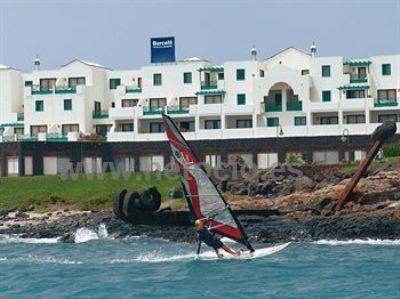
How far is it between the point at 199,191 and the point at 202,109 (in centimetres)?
5467

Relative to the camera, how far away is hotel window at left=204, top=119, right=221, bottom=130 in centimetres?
9419

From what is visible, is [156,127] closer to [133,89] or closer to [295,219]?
[133,89]

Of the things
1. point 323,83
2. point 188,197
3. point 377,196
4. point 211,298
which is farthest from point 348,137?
point 211,298

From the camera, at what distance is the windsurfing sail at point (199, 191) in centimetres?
3909

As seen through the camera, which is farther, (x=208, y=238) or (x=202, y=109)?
(x=202, y=109)

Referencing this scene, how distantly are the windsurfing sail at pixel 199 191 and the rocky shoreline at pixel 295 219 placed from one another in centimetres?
890

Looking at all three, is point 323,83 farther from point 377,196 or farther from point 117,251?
point 117,251

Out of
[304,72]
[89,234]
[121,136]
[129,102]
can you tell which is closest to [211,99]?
[129,102]

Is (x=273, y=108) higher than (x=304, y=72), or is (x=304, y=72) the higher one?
(x=304, y=72)

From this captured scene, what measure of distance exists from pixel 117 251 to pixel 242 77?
49.5 m

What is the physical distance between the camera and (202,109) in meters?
93.9

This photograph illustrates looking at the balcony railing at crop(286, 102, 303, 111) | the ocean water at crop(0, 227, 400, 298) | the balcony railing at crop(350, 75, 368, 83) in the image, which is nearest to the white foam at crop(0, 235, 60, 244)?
the ocean water at crop(0, 227, 400, 298)

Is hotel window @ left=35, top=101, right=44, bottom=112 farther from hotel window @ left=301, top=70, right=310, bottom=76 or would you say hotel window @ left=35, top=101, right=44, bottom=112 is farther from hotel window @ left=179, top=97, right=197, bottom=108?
hotel window @ left=301, top=70, right=310, bottom=76

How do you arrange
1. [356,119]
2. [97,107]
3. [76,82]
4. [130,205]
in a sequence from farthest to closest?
[76,82] → [97,107] → [356,119] → [130,205]
